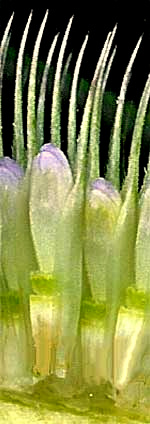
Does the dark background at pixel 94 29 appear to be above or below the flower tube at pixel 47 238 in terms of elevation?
above

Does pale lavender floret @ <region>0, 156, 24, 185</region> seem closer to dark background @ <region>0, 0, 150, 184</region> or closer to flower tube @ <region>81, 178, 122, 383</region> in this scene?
flower tube @ <region>81, 178, 122, 383</region>

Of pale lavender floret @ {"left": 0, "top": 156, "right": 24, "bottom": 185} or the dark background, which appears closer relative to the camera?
pale lavender floret @ {"left": 0, "top": 156, "right": 24, "bottom": 185}

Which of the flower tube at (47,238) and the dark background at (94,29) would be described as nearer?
the flower tube at (47,238)

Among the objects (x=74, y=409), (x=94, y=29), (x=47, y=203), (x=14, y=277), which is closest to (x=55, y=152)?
(x=47, y=203)

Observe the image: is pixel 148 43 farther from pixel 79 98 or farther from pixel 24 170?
pixel 24 170

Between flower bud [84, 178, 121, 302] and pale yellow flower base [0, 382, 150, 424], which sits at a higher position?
flower bud [84, 178, 121, 302]

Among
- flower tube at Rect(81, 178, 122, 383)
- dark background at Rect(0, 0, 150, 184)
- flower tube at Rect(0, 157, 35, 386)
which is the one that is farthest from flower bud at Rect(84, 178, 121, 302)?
dark background at Rect(0, 0, 150, 184)

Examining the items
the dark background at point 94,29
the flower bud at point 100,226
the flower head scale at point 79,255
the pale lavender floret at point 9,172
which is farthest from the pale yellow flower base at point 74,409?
the dark background at point 94,29

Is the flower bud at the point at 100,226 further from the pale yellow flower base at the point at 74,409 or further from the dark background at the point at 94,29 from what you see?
the dark background at the point at 94,29
